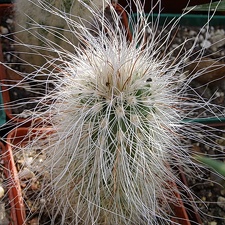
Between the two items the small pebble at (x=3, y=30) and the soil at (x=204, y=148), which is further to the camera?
the small pebble at (x=3, y=30)

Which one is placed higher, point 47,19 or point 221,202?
point 47,19

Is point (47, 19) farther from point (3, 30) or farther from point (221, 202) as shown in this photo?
point (221, 202)

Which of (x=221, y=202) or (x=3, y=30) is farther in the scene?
(x=3, y=30)

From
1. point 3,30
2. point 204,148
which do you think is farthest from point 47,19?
point 204,148

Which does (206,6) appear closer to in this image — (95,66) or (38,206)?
(95,66)

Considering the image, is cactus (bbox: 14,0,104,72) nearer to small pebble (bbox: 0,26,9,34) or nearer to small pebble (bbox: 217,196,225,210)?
small pebble (bbox: 0,26,9,34)

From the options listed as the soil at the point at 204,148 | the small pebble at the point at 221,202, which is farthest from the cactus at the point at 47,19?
the small pebble at the point at 221,202

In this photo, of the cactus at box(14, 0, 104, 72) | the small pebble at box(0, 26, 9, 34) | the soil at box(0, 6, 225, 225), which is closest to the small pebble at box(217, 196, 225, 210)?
the soil at box(0, 6, 225, 225)

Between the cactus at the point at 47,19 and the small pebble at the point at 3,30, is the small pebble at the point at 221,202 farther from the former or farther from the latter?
the small pebble at the point at 3,30

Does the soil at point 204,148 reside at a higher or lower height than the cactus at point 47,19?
lower

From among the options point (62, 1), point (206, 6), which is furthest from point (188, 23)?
point (62, 1)

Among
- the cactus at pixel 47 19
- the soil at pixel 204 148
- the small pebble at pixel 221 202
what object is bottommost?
the small pebble at pixel 221 202
